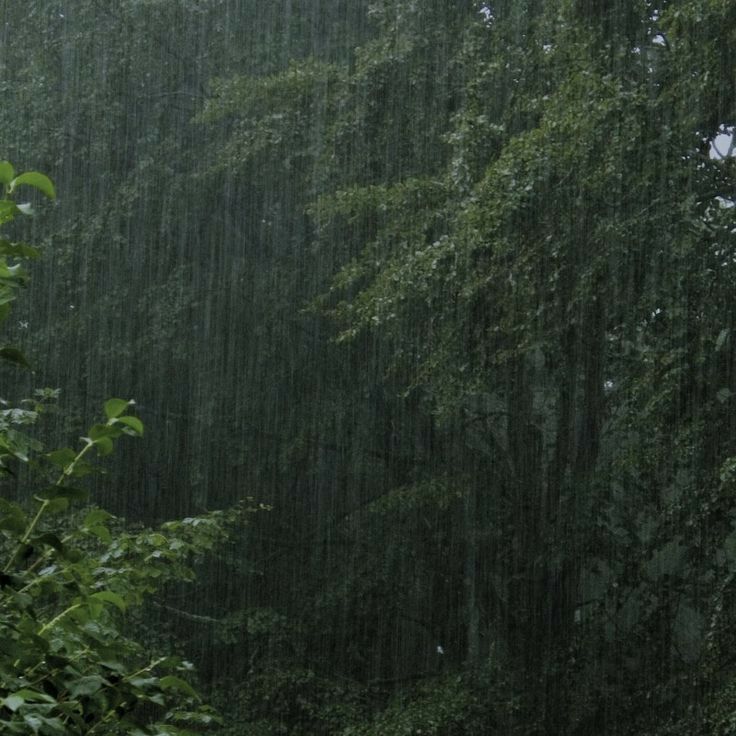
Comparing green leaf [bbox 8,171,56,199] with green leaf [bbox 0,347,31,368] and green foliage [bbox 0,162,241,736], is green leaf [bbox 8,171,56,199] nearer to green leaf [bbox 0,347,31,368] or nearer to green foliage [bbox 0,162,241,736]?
green foliage [bbox 0,162,241,736]

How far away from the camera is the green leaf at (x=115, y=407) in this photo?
200cm

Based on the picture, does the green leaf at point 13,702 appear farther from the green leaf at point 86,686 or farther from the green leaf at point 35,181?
the green leaf at point 35,181

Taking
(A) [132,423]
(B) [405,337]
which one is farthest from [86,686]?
(B) [405,337]

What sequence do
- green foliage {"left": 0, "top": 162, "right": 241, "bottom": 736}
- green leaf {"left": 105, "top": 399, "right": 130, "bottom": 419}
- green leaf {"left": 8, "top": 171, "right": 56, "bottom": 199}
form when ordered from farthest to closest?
green leaf {"left": 105, "top": 399, "right": 130, "bottom": 419}
green leaf {"left": 8, "top": 171, "right": 56, "bottom": 199}
green foliage {"left": 0, "top": 162, "right": 241, "bottom": 736}

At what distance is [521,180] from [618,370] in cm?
251

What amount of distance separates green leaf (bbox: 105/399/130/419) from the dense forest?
549 centimetres

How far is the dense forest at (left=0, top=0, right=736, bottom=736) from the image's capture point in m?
9.38

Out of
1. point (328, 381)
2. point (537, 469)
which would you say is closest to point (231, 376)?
point (328, 381)

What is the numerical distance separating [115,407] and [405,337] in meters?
8.43

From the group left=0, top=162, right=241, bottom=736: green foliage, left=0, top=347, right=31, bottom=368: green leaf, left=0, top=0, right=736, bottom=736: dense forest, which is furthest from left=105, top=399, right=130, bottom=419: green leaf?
left=0, top=0, right=736, bottom=736: dense forest

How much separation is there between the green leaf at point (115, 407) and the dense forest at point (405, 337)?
18.0 feet

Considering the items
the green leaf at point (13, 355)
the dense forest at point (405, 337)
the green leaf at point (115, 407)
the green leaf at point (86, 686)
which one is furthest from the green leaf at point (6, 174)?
the dense forest at point (405, 337)

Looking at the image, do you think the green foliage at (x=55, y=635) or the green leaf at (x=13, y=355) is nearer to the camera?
the green foliage at (x=55, y=635)

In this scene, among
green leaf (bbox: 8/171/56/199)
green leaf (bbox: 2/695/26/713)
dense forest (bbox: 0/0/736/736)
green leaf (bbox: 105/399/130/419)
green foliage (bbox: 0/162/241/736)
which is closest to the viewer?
green leaf (bbox: 2/695/26/713)
